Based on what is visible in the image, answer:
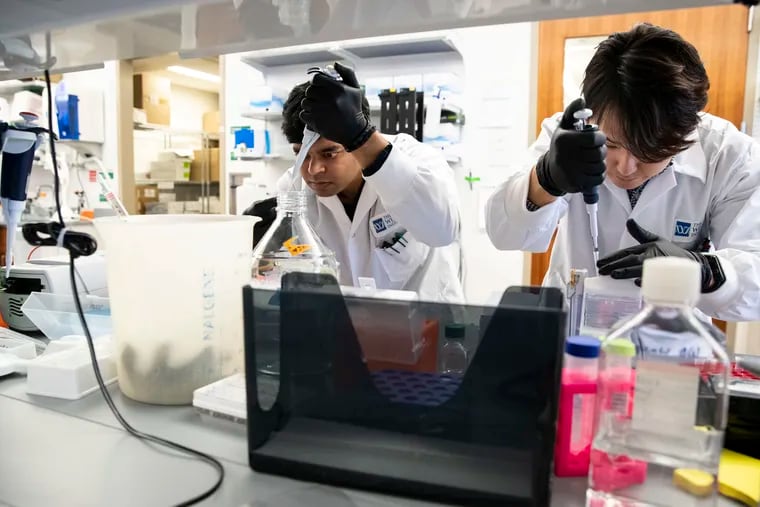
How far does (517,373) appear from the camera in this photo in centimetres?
A: 47

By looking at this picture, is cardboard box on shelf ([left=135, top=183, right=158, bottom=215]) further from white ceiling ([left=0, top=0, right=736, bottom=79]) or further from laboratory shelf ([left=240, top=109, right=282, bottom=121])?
white ceiling ([left=0, top=0, right=736, bottom=79])

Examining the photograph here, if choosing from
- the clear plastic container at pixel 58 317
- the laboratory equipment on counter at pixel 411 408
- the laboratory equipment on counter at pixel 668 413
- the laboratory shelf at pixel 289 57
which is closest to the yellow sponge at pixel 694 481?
the laboratory equipment on counter at pixel 668 413

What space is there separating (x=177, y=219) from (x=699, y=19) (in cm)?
285

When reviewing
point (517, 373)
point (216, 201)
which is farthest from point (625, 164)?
point (216, 201)

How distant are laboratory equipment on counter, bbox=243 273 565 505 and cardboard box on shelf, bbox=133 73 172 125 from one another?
5.18 meters

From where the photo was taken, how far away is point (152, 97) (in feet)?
16.9

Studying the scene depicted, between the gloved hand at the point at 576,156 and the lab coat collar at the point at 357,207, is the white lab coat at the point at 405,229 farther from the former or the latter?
the gloved hand at the point at 576,156

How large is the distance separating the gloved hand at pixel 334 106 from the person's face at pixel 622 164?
1.58ft

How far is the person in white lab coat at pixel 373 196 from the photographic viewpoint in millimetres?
996

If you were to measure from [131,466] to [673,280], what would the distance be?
0.55 meters

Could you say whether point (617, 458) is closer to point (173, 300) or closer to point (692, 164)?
point (173, 300)

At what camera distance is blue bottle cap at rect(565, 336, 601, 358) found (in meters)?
0.51

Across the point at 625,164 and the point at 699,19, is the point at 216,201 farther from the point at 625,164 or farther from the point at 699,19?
the point at 625,164

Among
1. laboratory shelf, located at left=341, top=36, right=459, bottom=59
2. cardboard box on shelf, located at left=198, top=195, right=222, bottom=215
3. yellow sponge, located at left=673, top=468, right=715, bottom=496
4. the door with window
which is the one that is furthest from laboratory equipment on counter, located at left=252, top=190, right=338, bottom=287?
cardboard box on shelf, located at left=198, top=195, right=222, bottom=215
